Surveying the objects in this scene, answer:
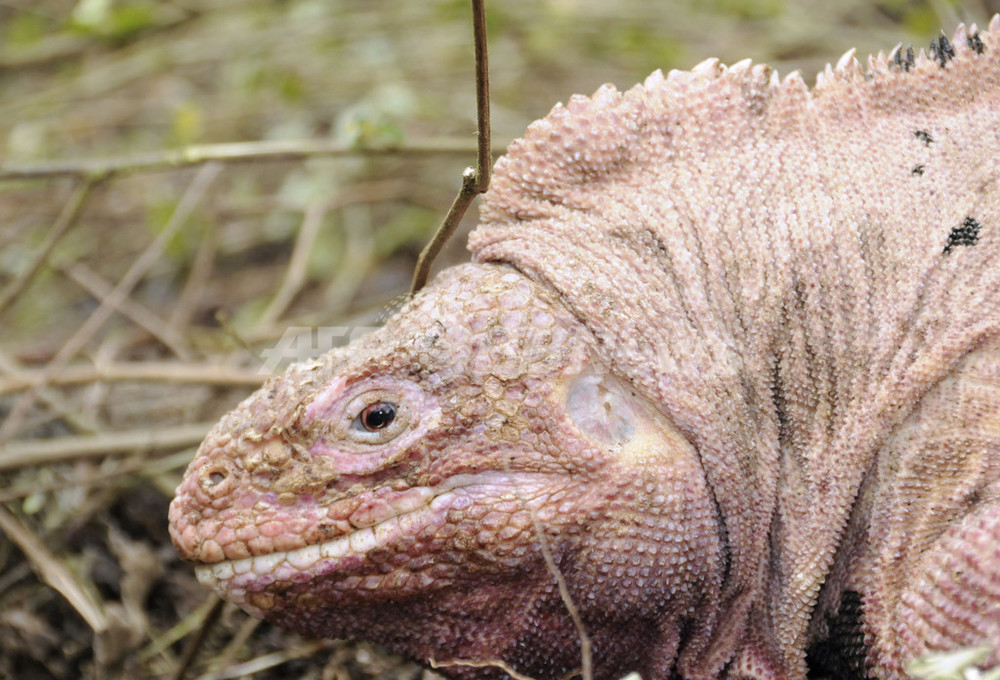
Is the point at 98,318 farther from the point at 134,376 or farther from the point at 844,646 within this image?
the point at 844,646

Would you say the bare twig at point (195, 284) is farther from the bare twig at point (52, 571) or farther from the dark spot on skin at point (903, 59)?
the dark spot on skin at point (903, 59)

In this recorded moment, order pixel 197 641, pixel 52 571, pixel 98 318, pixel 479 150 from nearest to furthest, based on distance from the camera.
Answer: pixel 479 150
pixel 197 641
pixel 52 571
pixel 98 318

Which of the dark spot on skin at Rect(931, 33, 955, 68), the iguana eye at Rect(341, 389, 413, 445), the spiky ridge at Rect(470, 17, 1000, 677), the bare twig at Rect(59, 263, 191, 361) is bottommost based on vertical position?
the bare twig at Rect(59, 263, 191, 361)

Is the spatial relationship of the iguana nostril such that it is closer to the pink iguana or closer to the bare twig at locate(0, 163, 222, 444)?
the pink iguana

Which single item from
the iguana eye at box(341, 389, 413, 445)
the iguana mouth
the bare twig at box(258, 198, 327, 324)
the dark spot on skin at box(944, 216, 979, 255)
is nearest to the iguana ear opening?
the iguana mouth

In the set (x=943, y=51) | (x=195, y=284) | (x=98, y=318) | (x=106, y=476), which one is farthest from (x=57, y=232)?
(x=943, y=51)

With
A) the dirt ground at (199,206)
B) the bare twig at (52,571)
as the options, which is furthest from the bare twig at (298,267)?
the bare twig at (52,571)
